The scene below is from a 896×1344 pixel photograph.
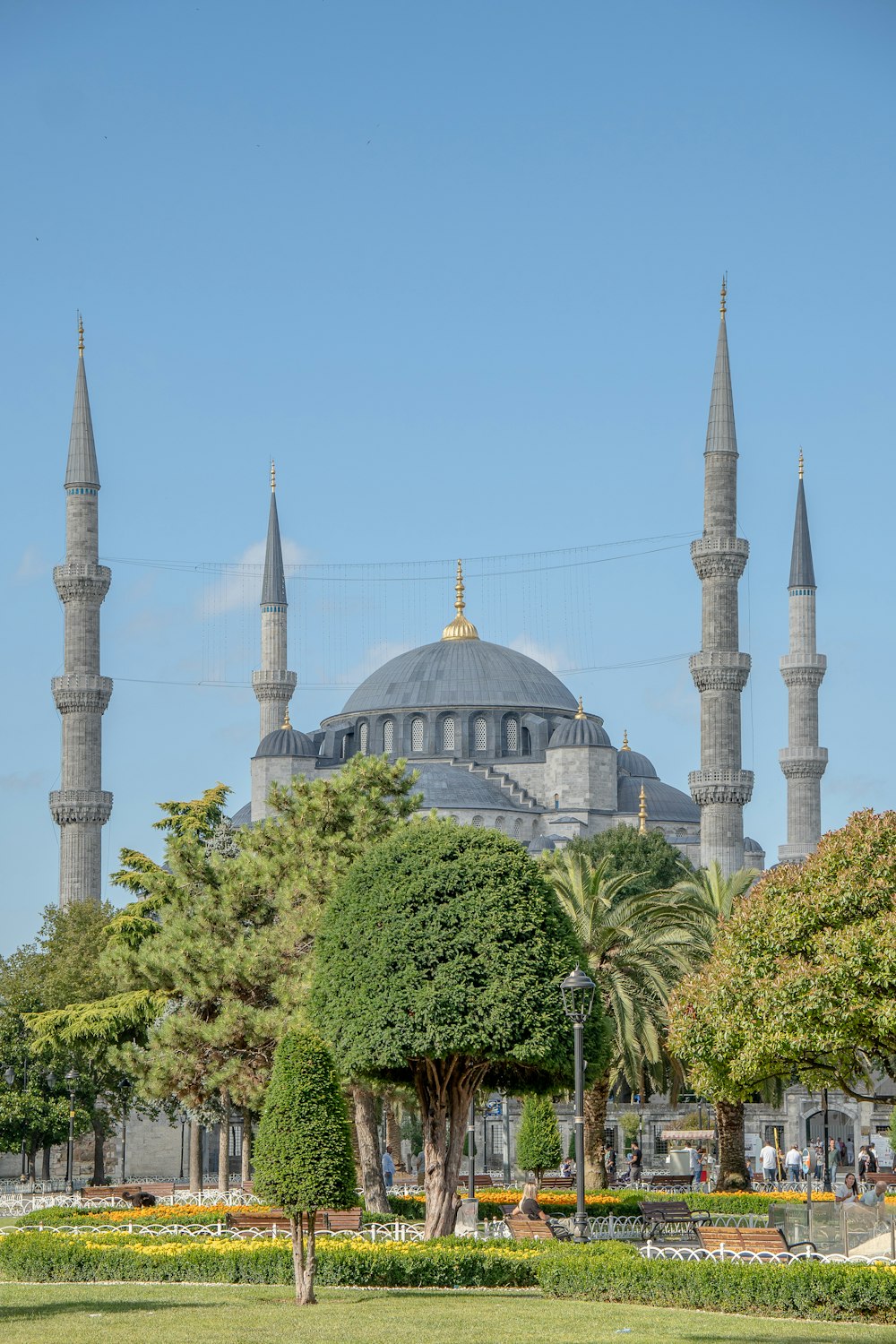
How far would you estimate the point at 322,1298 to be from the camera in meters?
14.6

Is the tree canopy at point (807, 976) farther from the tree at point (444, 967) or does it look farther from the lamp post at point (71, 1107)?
the lamp post at point (71, 1107)

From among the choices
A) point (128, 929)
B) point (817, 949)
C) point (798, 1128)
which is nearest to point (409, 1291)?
point (817, 949)

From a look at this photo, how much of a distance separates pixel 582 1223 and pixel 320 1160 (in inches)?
146

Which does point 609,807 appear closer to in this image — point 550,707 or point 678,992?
point 550,707

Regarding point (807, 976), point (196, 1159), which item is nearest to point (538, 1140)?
point (196, 1159)

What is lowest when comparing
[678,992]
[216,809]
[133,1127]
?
[133,1127]

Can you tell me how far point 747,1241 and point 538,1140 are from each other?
37.9ft

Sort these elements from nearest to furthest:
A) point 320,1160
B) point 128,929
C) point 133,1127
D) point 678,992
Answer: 1. point 320,1160
2. point 678,992
3. point 128,929
4. point 133,1127

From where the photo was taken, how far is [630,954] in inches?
1011

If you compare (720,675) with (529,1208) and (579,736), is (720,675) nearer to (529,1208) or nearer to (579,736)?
(579,736)

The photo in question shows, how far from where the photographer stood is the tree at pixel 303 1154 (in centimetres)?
1406

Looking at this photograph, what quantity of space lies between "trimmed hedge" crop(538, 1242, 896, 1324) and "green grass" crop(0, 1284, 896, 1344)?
22 cm

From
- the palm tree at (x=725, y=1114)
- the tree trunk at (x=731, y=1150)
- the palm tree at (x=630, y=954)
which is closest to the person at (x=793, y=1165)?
the palm tree at (x=725, y=1114)

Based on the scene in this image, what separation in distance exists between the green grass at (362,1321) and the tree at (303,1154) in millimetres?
528
